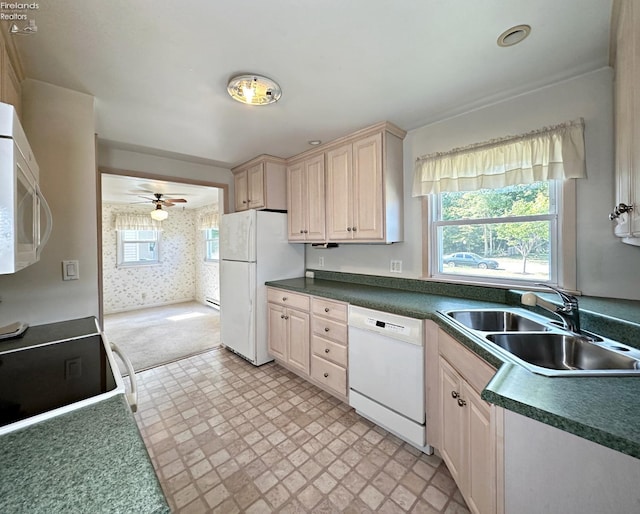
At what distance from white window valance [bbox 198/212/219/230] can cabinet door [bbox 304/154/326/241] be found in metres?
3.49

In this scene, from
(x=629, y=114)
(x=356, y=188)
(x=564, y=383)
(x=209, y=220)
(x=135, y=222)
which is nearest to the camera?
(x=564, y=383)

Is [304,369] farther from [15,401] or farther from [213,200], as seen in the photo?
[213,200]

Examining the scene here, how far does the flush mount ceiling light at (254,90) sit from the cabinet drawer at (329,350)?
1.90 meters

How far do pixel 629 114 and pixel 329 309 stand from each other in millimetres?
1974

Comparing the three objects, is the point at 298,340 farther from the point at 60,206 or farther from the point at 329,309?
the point at 60,206

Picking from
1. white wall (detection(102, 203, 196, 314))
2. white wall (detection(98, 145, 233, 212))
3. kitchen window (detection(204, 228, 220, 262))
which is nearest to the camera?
white wall (detection(98, 145, 233, 212))

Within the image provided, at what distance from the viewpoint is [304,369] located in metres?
2.59

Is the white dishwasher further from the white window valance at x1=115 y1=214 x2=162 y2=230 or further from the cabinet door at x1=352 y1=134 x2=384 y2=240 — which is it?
the white window valance at x1=115 y1=214 x2=162 y2=230

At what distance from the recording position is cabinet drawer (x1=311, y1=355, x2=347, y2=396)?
2.24 m

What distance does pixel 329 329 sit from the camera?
2334mm

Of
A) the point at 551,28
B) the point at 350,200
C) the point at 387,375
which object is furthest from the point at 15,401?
the point at 551,28

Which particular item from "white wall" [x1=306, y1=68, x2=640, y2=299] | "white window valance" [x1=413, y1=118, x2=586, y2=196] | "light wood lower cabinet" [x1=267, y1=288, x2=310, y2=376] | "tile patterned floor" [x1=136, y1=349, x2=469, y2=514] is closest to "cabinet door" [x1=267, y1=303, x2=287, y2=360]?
"light wood lower cabinet" [x1=267, y1=288, x2=310, y2=376]

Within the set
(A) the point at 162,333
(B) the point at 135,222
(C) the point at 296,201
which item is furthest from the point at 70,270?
(B) the point at 135,222

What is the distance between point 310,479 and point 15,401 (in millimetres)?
1411
